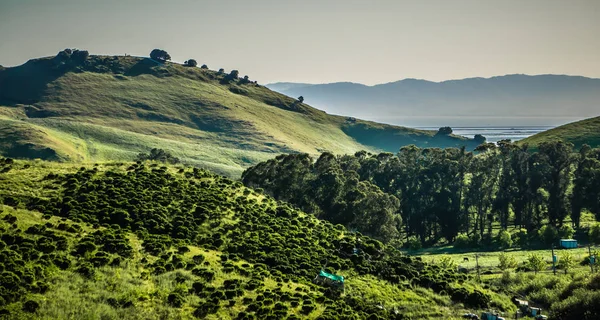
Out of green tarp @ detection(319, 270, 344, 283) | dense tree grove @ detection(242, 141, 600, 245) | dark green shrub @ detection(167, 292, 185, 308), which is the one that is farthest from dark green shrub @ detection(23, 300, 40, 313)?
dense tree grove @ detection(242, 141, 600, 245)

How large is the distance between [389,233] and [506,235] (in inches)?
860

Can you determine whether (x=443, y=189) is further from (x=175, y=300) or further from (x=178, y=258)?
(x=175, y=300)

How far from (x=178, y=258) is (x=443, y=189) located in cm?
8496

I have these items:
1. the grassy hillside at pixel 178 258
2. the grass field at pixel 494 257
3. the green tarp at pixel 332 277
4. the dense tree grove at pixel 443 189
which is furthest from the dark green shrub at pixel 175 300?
the dense tree grove at pixel 443 189

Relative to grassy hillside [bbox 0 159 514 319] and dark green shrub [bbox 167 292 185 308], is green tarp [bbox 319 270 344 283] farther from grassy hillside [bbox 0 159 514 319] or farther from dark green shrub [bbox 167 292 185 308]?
dark green shrub [bbox 167 292 185 308]

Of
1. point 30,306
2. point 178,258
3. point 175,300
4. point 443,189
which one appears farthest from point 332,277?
point 443,189

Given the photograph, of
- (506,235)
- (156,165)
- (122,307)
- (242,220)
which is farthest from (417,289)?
(506,235)

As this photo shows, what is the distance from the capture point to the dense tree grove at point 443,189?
97688 mm

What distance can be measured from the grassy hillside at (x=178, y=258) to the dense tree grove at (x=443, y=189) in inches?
1102

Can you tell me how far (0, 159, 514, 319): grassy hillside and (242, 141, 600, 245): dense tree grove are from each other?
1102 inches

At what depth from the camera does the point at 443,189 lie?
11625cm

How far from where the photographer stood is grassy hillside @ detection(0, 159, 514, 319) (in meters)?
34.9

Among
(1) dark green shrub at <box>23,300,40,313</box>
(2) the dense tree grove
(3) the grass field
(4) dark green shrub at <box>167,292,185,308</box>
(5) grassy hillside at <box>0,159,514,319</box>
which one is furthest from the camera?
(2) the dense tree grove

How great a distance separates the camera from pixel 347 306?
44000 mm
